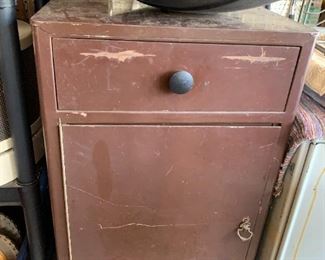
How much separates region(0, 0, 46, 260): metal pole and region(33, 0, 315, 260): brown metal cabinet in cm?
7

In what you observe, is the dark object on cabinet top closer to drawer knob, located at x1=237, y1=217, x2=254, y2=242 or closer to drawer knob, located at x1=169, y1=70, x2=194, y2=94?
drawer knob, located at x1=169, y1=70, x2=194, y2=94

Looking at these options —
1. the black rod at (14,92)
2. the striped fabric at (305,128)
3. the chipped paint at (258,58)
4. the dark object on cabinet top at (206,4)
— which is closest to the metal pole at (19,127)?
the black rod at (14,92)

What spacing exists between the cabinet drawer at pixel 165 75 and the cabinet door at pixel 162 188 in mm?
51

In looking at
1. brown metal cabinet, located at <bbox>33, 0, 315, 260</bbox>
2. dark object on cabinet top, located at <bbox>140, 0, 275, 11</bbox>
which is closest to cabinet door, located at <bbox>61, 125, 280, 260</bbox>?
brown metal cabinet, located at <bbox>33, 0, 315, 260</bbox>

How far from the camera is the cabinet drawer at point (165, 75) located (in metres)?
0.55

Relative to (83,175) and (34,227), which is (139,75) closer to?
(83,175)

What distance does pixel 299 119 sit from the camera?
67 cm

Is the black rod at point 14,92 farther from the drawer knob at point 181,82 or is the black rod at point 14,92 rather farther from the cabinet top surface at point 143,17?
the drawer knob at point 181,82

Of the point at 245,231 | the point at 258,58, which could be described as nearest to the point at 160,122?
the point at 258,58

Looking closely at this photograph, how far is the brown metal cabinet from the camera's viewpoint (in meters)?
0.56

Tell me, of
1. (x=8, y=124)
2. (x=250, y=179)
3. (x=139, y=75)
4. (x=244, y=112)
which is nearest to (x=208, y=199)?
(x=250, y=179)

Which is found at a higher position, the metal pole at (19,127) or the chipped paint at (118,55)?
the chipped paint at (118,55)

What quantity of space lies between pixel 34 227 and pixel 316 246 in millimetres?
644

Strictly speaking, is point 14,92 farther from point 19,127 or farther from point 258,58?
point 258,58
